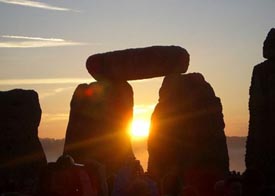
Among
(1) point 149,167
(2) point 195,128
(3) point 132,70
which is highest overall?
(3) point 132,70

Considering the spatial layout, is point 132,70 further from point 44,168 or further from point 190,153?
point 44,168

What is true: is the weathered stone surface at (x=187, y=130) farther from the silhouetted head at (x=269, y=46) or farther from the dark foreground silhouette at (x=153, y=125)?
the silhouetted head at (x=269, y=46)

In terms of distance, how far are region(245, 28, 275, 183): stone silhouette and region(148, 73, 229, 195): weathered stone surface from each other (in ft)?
3.87

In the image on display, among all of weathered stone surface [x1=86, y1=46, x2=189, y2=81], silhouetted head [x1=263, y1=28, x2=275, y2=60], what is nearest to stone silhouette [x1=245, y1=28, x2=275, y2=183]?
silhouetted head [x1=263, y1=28, x2=275, y2=60]

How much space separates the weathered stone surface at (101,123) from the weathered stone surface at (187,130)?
1440 millimetres

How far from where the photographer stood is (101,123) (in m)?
22.8

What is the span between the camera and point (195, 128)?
2095cm

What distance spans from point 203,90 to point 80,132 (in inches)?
187

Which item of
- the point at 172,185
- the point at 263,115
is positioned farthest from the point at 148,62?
the point at 172,185

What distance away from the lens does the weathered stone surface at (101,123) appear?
22286 millimetres

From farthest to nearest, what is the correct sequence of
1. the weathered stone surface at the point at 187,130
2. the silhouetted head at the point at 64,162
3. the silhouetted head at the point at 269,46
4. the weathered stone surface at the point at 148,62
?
the weathered stone surface at the point at 148,62 < the weathered stone surface at the point at 187,130 < the silhouetted head at the point at 269,46 < the silhouetted head at the point at 64,162

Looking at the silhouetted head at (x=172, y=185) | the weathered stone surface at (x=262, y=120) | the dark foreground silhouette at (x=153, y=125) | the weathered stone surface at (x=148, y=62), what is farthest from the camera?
the weathered stone surface at (x=148, y=62)

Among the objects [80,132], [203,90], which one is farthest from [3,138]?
[203,90]

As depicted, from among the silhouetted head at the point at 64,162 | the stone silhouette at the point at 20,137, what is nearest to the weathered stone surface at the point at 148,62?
the stone silhouette at the point at 20,137
